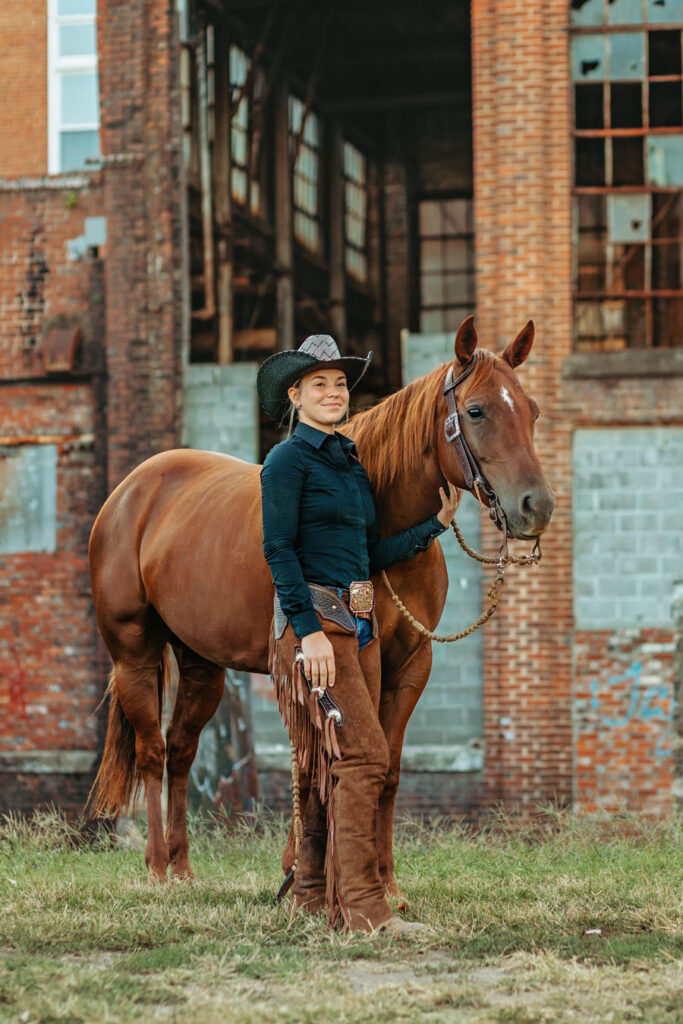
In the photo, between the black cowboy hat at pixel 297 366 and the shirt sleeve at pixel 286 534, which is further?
the black cowboy hat at pixel 297 366

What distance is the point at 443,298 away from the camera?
2123 cm

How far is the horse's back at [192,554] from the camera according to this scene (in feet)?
19.9

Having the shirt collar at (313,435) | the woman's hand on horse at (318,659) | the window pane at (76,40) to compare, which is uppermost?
the window pane at (76,40)

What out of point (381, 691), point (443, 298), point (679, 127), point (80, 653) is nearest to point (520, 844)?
point (381, 691)

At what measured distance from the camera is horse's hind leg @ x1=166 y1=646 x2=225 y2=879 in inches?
280

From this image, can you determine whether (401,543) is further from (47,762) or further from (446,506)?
(47,762)

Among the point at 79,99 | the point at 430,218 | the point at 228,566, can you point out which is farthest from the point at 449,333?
the point at 228,566

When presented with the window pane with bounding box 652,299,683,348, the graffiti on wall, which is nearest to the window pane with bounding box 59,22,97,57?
the window pane with bounding box 652,299,683,348

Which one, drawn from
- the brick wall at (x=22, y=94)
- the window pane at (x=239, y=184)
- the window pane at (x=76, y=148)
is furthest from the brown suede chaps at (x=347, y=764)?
the window pane at (x=239, y=184)

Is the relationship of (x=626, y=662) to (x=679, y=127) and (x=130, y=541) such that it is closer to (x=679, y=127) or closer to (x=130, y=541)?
(x=679, y=127)

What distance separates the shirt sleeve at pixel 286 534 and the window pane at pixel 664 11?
946 centimetres

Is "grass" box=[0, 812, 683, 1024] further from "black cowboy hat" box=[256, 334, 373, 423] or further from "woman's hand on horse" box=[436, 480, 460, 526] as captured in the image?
"black cowboy hat" box=[256, 334, 373, 423]

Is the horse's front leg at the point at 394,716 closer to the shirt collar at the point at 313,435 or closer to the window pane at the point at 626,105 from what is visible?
the shirt collar at the point at 313,435

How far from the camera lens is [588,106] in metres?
13.4
